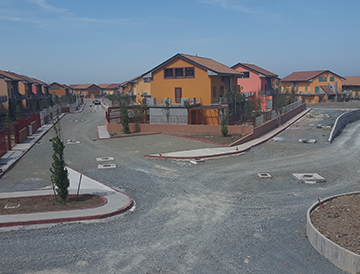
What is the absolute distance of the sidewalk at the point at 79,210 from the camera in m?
12.3

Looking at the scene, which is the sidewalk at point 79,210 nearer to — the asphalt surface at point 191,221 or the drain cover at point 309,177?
the asphalt surface at point 191,221

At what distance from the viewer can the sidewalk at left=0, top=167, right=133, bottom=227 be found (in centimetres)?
1226

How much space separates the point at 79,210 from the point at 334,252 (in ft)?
29.7

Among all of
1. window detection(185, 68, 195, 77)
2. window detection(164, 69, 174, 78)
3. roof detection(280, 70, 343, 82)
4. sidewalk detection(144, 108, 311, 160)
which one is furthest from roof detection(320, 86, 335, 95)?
sidewalk detection(144, 108, 311, 160)

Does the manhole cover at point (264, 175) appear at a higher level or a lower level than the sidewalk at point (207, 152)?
lower

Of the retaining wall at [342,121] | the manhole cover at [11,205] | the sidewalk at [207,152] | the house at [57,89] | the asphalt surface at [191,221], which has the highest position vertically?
the house at [57,89]

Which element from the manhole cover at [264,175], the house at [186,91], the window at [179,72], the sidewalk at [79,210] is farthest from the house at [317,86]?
the sidewalk at [79,210]

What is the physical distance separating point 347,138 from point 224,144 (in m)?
12.2

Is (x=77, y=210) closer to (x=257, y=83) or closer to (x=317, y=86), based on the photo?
(x=257, y=83)

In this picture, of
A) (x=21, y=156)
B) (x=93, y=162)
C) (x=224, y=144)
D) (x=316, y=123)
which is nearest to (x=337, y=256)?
(x=93, y=162)

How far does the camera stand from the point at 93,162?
72.6 feet

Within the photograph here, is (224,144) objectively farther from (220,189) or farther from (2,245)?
(2,245)

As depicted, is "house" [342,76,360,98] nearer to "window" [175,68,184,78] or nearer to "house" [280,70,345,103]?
"house" [280,70,345,103]

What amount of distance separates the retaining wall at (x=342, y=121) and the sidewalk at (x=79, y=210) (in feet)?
68.3
